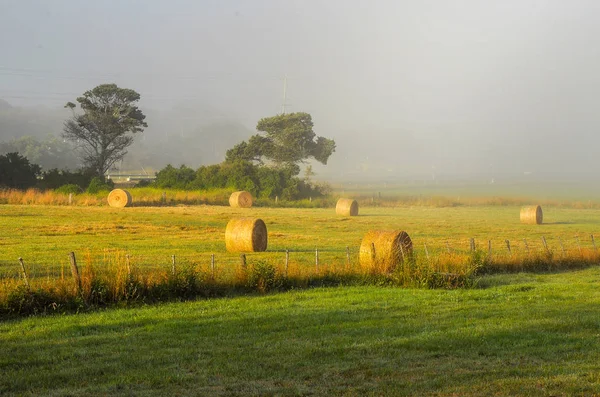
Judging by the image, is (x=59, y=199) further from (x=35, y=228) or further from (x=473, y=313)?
(x=473, y=313)

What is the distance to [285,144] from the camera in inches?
4031

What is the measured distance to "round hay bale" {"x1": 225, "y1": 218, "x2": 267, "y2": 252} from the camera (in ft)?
98.7

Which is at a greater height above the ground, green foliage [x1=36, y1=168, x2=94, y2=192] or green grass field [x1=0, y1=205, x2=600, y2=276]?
green foliage [x1=36, y1=168, x2=94, y2=192]

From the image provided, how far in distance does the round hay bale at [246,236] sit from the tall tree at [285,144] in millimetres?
66259

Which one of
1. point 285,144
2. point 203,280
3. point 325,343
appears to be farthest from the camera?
point 285,144

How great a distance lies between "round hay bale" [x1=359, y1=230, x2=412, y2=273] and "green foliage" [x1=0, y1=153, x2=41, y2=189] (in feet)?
159

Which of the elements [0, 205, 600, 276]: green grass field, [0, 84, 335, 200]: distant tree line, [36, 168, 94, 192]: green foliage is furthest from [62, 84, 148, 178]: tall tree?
[0, 205, 600, 276]: green grass field

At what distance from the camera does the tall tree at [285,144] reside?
100 m

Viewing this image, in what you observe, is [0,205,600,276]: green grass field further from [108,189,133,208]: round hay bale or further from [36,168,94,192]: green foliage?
[36,168,94,192]: green foliage

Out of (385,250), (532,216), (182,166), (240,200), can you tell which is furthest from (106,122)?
(385,250)

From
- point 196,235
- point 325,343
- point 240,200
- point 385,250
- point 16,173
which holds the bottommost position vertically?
point 325,343

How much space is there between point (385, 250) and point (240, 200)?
1687 inches

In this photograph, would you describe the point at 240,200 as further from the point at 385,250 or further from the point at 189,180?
the point at 385,250

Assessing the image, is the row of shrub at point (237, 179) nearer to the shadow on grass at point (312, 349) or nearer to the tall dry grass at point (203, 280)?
the tall dry grass at point (203, 280)
